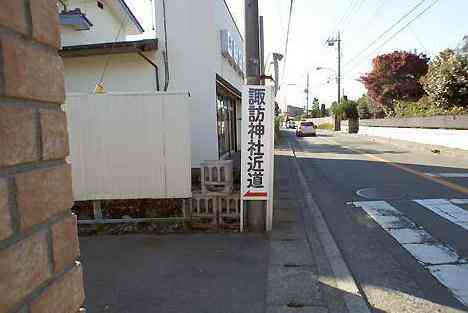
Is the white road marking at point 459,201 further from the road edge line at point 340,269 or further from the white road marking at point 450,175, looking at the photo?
the white road marking at point 450,175

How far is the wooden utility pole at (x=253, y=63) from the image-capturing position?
5.54 m

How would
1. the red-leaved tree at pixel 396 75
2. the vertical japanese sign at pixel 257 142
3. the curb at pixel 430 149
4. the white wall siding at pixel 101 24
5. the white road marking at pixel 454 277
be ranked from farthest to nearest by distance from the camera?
the red-leaved tree at pixel 396 75
the curb at pixel 430 149
the white wall siding at pixel 101 24
the vertical japanese sign at pixel 257 142
the white road marking at pixel 454 277

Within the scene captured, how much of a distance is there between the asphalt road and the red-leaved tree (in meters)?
23.1

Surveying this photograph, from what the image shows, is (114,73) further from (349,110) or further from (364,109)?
(364,109)

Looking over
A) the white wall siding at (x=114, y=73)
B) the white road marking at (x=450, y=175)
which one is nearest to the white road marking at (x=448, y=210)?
the white road marking at (x=450, y=175)

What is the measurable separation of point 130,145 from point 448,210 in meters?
5.55

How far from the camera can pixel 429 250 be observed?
4660 millimetres

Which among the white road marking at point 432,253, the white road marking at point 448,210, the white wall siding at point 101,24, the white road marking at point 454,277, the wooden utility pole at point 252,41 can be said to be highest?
the white wall siding at point 101,24

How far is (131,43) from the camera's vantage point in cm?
833

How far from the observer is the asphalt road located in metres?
3.62

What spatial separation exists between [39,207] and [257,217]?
4.76 m

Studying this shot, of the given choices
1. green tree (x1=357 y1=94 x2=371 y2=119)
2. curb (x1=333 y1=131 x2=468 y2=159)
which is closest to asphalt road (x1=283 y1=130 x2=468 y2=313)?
curb (x1=333 y1=131 x2=468 y2=159)

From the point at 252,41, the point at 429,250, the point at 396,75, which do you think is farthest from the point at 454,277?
the point at 396,75

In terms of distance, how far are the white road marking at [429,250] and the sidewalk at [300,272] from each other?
1.04 metres
